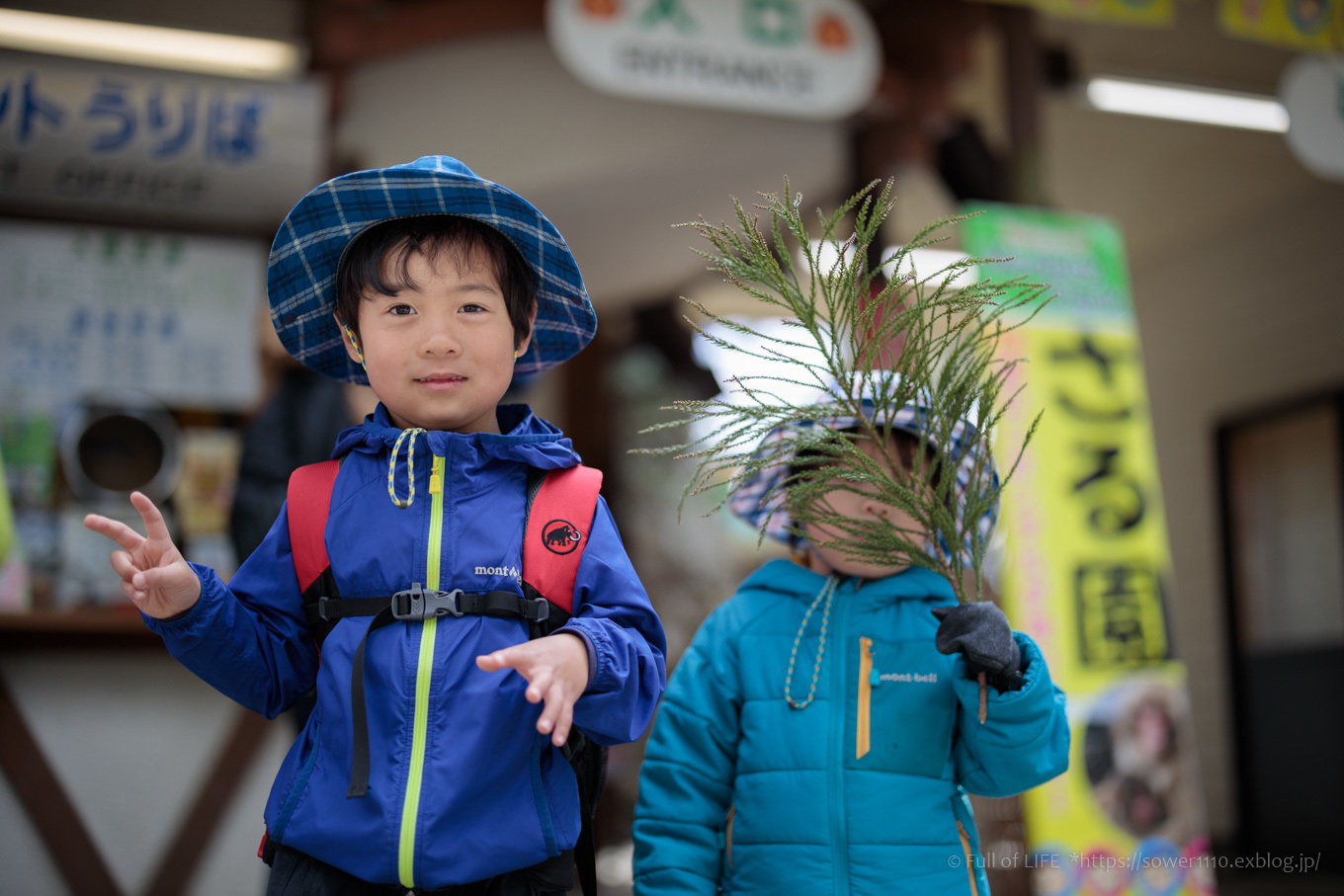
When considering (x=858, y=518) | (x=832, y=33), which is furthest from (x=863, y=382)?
(x=832, y=33)

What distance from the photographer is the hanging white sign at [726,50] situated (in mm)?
4016

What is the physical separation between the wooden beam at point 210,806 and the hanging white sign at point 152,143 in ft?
6.20

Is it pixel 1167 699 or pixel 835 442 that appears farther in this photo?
pixel 1167 699

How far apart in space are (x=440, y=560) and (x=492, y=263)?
17.6 inches

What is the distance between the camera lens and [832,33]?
171 inches

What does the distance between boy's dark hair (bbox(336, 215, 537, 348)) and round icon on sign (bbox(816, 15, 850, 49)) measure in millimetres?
3096

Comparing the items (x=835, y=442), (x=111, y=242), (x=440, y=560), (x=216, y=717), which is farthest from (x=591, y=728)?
(x=111, y=242)

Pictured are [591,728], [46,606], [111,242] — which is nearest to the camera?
[591,728]

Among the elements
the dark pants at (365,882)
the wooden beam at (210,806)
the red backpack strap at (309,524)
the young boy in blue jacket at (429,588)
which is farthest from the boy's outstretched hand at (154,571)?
the wooden beam at (210,806)

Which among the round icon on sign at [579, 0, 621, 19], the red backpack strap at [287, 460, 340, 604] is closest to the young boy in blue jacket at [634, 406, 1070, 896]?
the red backpack strap at [287, 460, 340, 604]

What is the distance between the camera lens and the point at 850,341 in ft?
5.34

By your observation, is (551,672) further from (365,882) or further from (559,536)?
(365,882)

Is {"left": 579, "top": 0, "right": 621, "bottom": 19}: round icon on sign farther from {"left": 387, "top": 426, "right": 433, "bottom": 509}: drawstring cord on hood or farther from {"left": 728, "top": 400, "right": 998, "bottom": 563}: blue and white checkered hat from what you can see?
{"left": 387, "top": 426, "right": 433, "bottom": 509}: drawstring cord on hood

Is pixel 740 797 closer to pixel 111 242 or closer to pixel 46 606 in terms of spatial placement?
pixel 46 606
